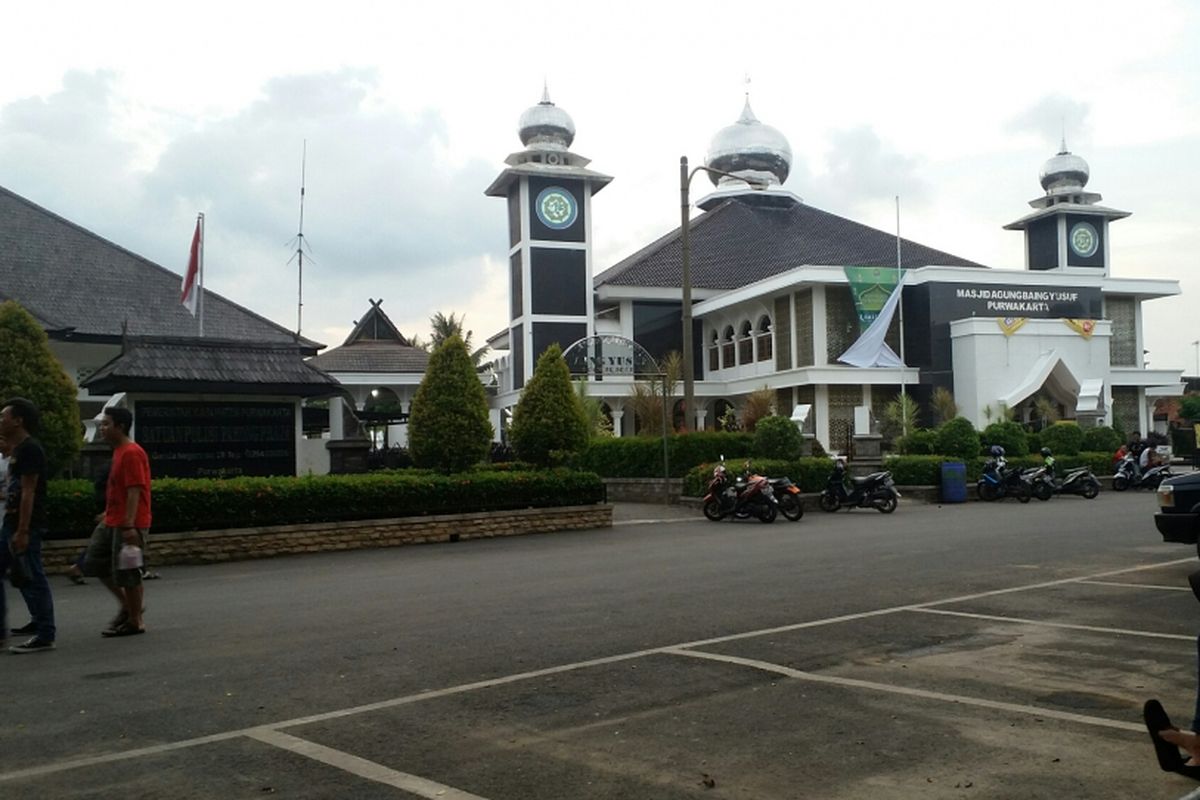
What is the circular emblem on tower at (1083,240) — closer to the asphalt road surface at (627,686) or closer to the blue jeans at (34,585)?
the asphalt road surface at (627,686)

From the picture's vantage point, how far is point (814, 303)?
1554 inches

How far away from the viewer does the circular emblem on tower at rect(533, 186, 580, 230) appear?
4431cm

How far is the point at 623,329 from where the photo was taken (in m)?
45.6

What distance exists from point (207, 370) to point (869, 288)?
26619 millimetres

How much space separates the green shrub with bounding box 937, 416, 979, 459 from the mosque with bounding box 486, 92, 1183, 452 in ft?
31.5

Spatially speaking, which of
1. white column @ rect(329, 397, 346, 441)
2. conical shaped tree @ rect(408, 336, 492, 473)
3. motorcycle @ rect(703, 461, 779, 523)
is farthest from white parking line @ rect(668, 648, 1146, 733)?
white column @ rect(329, 397, 346, 441)

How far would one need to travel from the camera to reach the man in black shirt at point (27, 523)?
7.43 metres

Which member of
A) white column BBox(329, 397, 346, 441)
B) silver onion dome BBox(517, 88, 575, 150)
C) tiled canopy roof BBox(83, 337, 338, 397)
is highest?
silver onion dome BBox(517, 88, 575, 150)

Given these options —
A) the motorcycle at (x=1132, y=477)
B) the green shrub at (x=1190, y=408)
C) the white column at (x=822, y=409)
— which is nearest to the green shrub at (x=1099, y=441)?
the motorcycle at (x=1132, y=477)

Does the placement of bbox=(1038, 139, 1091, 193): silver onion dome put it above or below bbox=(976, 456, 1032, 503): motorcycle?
above

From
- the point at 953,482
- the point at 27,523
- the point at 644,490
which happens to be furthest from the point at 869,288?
the point at 27,523

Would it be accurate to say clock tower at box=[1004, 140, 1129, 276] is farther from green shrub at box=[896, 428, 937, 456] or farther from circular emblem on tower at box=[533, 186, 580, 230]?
green shrub at box=[896, 428, 937, 456]

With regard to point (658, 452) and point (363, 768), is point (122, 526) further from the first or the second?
point (658, 452)

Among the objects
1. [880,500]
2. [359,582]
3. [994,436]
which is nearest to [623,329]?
[994,436]
